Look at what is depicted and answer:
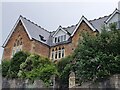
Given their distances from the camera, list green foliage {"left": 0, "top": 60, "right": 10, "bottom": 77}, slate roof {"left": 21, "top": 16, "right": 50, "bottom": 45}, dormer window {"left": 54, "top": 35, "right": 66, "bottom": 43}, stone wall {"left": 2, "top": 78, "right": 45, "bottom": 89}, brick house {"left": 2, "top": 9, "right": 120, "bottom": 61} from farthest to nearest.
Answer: slate roof {"left": 21, "top": 16, "right": 50, "bottom": 45} < dormer window {"left": 54, "top": 35, "right": 66, "bottom": 43} < brick house {"left": 2, "top": 9, "right": 120, "bottom": 61} < green foliage {"left": 0, "top": 60, "right": 10, "bottom": 77} < stone wall {"left": 2, "top": 78, "right": 45, "bottom": 89}

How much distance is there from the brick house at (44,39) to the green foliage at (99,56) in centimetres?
1150

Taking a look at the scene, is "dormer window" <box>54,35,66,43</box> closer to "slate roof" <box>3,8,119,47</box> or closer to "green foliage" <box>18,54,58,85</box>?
"slate roof" <box>3,8,119,47</box>

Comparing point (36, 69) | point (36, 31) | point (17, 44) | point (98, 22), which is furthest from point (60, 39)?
point (36, 69)

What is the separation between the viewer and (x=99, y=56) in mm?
24234

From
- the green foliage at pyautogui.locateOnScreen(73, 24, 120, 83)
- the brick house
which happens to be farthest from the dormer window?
the green foliage at pyautogui.locateOnScreen(73, 24, 120, 83)

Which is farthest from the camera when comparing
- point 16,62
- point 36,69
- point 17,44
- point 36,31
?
point 36,31

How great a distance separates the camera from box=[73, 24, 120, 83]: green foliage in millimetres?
23609

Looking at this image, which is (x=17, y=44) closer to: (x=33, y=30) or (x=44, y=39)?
(x=33, y=30)

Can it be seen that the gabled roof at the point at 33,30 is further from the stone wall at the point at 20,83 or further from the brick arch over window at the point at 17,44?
the stone wall at the point at 20,83

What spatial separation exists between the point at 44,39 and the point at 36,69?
13.7 m

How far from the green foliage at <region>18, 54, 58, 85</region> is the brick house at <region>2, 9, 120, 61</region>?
7122mm

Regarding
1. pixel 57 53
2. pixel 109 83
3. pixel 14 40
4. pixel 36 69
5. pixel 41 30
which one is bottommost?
pixel 109 83

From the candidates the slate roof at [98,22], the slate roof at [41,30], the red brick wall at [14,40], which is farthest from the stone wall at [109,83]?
the red brick wall at [14,40]

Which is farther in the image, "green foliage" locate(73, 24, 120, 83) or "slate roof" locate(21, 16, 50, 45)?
"slate roof" locate(21, 16, 50, 45)
